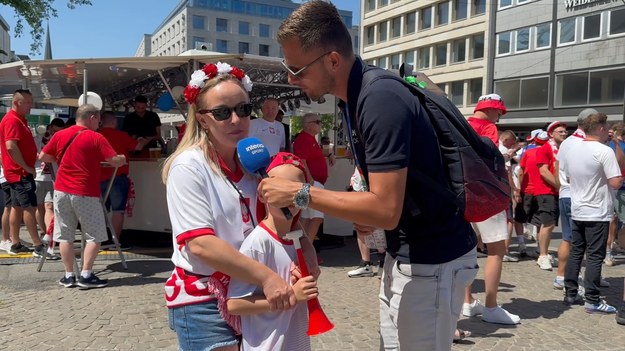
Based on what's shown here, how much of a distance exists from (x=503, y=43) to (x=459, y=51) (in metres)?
4.59

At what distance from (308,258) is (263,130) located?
5.39m

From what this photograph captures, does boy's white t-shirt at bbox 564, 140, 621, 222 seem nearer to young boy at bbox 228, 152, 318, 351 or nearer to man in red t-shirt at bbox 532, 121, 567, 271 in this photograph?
man in red t-shirt at bbox 532, 121, 567, 271

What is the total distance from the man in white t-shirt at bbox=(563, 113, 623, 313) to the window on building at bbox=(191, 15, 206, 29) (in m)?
80.8

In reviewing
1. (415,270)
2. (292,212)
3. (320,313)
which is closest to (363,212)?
(292,212)

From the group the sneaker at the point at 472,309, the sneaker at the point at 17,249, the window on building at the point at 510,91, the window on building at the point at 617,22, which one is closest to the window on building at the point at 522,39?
the window on building at the point at 510,91

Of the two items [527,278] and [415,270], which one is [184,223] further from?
[527,278]

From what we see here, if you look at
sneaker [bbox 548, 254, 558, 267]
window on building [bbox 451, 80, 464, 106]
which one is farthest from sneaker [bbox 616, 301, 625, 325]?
window on building [bbox 451, 80, 464, 106]

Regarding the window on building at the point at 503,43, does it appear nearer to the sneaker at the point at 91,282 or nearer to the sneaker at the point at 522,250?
the sneaker at the point at 522,250

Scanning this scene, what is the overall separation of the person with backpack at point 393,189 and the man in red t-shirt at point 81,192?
14.9 feet

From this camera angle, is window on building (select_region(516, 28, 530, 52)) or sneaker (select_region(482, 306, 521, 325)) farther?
window on building (select_region(516, 28, 530, 52))

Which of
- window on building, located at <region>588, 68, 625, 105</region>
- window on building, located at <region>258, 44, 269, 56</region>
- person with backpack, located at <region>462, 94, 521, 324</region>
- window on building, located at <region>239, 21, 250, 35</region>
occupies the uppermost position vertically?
window on building, located at <region>239, 21, 250, 35</region>

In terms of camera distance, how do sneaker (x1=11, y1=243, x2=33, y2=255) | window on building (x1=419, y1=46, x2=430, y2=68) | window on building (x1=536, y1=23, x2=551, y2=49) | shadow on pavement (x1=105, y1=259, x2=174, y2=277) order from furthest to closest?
window on building (x1=419, y1=46, x2=430, y2=68) < window on building (x1=536, y1=23, x2=551, y2=49) < sneaker (x1=11, y1=243, x2=33, y2=255) < shadow on pavement (x1=105, y1=259, x2=174, y2=277)

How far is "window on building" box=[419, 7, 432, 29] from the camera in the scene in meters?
46.6

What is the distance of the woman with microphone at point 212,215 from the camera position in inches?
79.8
